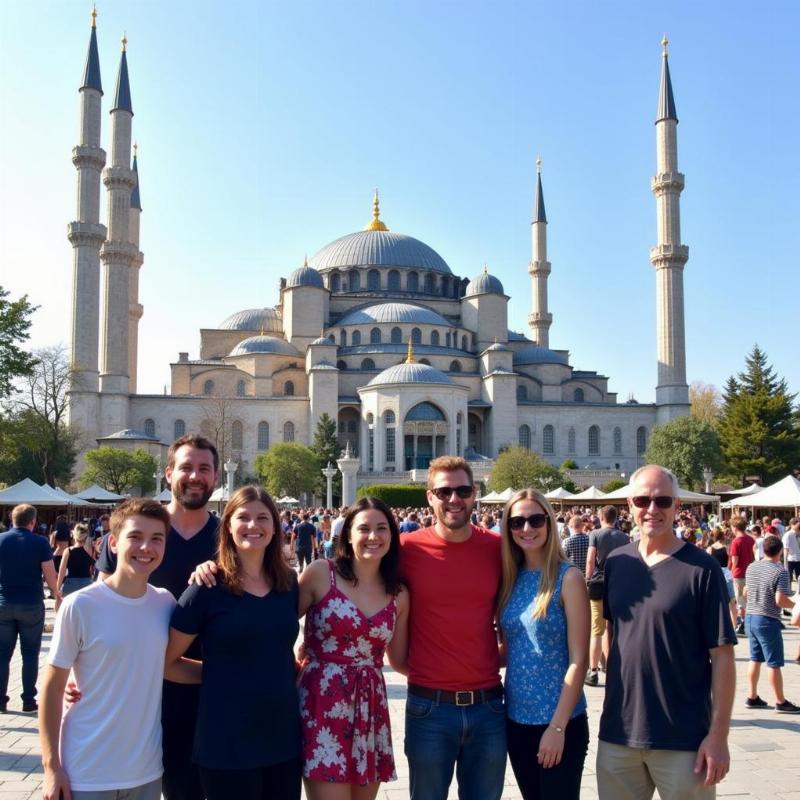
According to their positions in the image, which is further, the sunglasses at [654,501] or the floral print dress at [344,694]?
the sunglasses at [654,501]

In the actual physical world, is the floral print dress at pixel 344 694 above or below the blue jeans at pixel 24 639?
above

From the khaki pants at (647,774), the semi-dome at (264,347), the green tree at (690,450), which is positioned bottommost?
the khaki pants at (647,774)

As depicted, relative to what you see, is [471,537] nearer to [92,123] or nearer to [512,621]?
[512,621]

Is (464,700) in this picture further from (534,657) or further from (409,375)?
(409,375)

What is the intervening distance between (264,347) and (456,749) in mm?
56821

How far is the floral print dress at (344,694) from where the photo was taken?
371 cm

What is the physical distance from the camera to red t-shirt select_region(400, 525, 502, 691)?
3.96 metres

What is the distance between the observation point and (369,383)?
55781 millimetres

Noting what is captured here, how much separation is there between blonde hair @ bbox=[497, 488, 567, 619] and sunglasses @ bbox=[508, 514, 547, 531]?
3 centimetres

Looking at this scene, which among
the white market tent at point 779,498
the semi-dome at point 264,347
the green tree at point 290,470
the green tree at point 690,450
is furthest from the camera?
the semi-dome at point 264,347

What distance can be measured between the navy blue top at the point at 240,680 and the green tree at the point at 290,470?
139ft

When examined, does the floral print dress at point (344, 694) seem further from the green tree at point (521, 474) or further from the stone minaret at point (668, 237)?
the stone minaret at point (668, 237)

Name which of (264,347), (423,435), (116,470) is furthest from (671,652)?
(264,347)

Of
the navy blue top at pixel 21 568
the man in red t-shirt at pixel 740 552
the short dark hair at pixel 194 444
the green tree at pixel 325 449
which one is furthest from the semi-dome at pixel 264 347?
the short dark hair at pixel 194 444
